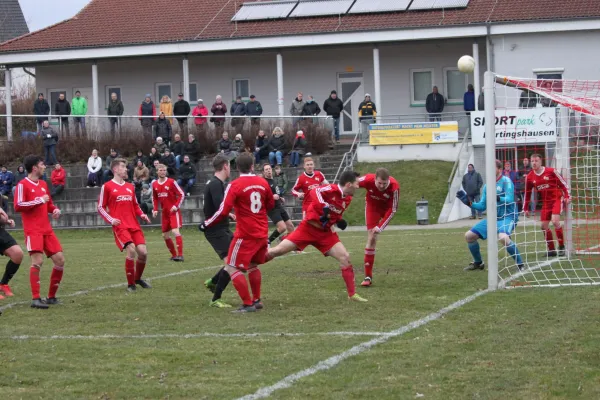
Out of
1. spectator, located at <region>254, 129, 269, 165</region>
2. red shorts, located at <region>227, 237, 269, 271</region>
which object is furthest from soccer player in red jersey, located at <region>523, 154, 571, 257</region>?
spectator, located at <region>254, 129, 269, 165</region>

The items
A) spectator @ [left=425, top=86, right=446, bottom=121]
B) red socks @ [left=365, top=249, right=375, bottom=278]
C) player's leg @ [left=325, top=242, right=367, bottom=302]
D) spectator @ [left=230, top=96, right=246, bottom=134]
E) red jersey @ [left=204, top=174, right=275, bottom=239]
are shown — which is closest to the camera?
red jersey @ [left=204, top=174, right=275, bottom=239]

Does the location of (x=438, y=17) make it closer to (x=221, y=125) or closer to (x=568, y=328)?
(x=221, y=125)

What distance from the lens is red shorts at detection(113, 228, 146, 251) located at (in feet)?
42.0

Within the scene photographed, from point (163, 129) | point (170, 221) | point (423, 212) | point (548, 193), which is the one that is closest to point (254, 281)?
point (548, 193)

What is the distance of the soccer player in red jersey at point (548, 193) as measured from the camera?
15.5m

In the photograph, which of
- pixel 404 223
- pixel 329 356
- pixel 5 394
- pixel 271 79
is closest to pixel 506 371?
pixel 329 356

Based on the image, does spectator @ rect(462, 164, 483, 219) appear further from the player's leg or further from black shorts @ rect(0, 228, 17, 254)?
black shorts @ rect(0, 228, 17, 254)

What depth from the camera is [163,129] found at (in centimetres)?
3169

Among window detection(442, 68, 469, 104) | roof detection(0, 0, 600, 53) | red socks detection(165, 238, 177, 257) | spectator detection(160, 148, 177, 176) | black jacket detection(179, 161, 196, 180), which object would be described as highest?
roof detection(0, 0, 600, 53)

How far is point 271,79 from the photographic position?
128 feet

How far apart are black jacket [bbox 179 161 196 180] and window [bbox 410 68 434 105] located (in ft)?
37.3

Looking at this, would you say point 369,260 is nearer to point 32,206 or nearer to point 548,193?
point 548,193

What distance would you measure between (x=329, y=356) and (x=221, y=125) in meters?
24.6

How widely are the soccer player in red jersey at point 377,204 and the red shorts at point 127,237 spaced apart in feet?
10.2
